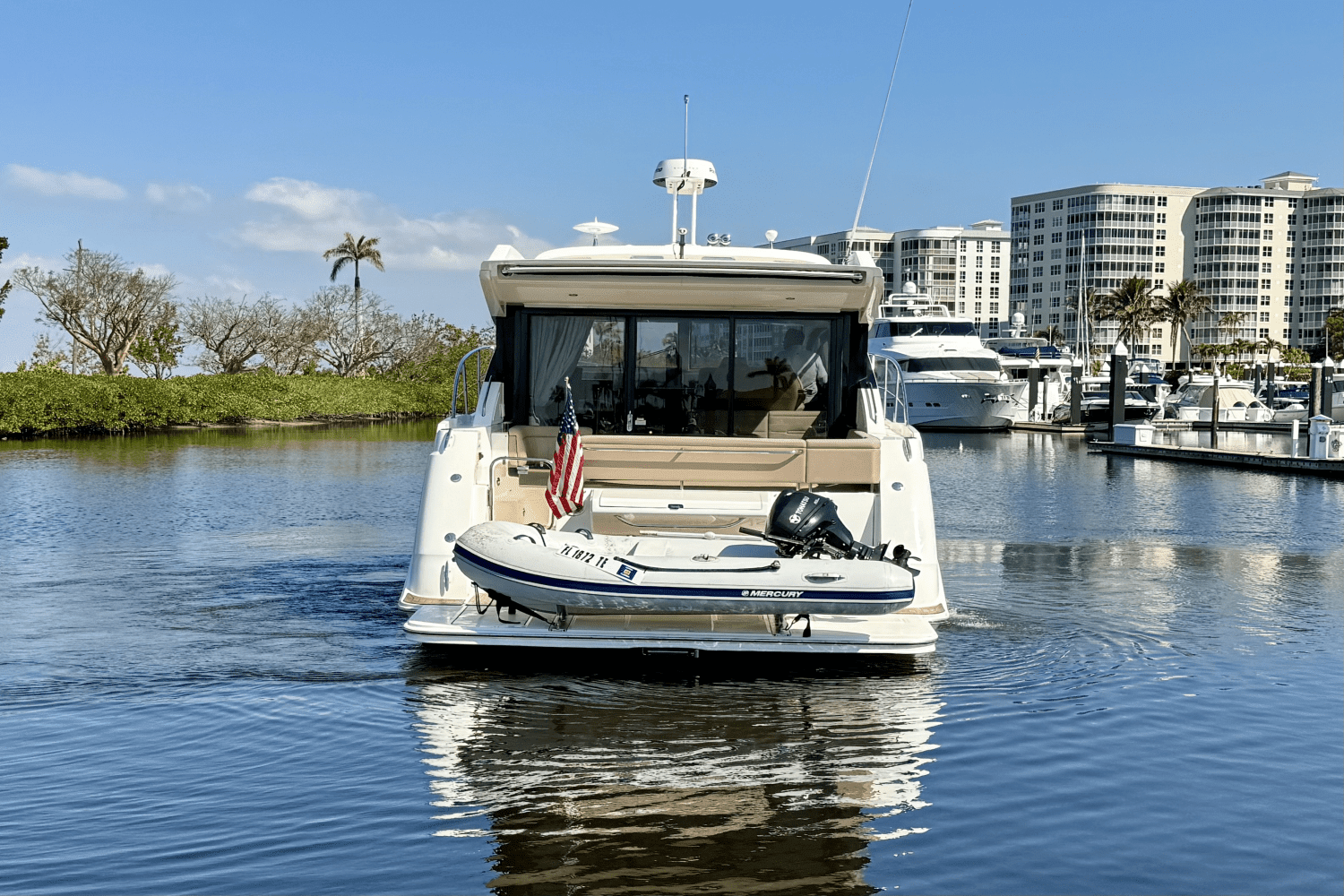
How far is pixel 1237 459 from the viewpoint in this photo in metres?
36.6

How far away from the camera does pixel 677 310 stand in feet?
37.8

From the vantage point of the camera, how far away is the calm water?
20.2ft

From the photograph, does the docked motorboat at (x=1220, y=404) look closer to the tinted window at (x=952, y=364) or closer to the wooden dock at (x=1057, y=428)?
the wooden dock at (x=1057, y=428)

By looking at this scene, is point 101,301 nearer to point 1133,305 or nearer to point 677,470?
point 677,470

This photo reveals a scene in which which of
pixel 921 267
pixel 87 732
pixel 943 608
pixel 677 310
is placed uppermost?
pixel 921 267

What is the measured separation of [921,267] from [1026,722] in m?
196

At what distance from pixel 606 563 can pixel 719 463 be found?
5.76ft

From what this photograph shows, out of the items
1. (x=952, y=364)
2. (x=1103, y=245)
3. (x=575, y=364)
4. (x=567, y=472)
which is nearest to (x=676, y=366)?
(x=575, y=364)

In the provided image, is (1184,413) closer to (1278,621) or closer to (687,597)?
(1278,621)

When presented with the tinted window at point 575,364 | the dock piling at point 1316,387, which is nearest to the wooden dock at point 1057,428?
the dock piling at point 1316,387

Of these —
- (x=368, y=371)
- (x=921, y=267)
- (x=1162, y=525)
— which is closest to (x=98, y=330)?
(x=368, y=371)

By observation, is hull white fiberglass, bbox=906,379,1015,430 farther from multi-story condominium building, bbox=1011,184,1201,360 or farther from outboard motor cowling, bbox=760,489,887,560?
multi-story condominium building, bbox=1011,184,1201,360

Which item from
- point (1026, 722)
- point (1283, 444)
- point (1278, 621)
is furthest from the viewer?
point (1283, 444)

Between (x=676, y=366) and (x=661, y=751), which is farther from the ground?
(x=676, y=366)
